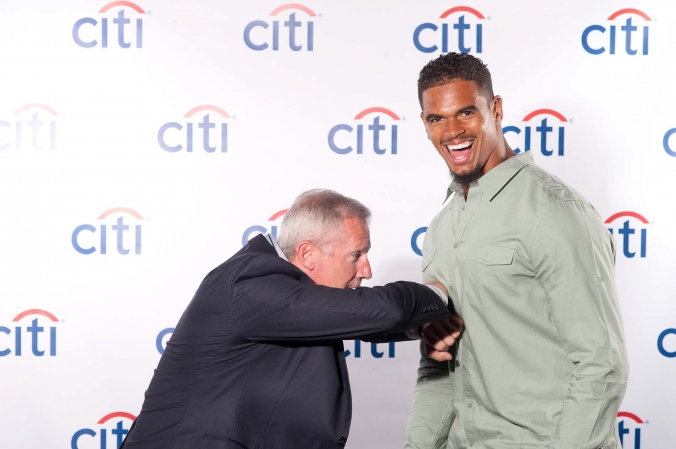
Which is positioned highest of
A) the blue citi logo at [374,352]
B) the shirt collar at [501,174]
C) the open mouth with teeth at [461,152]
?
the open mouth with teeth at [461,152]

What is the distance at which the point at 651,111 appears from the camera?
2889 mm

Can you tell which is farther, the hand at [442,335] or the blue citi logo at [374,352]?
the blue citi logo at [374,352]

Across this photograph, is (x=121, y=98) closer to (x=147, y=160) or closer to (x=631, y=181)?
(x=147, y=160)

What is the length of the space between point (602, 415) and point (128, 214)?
2115mm

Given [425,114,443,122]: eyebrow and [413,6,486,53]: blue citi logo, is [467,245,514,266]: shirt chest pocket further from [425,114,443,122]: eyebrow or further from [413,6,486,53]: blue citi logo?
[413,6,486,53]: blue citi logo

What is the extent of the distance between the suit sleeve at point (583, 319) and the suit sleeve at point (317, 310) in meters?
0.28

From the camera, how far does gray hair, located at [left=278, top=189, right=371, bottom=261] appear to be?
5.46ft

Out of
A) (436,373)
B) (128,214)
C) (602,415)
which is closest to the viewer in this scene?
(602,415)

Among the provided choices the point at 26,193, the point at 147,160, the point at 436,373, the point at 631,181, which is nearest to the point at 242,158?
the point at 147,160

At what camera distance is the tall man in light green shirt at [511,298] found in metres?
1.37

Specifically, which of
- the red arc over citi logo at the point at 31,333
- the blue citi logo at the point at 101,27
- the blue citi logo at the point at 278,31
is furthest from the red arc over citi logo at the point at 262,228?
the blue citi logo at the point at 101,27

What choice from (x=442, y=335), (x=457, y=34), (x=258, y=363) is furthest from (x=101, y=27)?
(x=442, y=335)

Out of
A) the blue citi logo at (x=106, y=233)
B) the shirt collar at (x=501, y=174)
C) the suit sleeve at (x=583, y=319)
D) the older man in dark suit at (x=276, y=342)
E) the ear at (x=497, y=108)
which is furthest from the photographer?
the blue citi logo at (x=106, y=233)

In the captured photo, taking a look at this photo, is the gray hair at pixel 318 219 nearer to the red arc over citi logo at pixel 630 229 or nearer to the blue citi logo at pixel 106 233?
the blue citi logo at pixel 106 233
